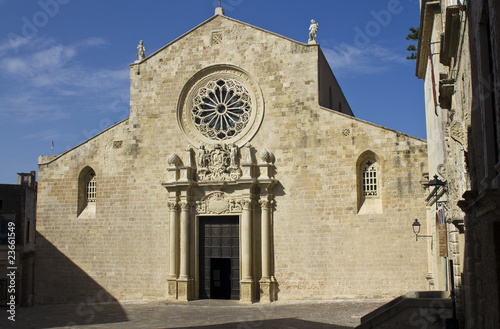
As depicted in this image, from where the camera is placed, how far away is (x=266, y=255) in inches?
752

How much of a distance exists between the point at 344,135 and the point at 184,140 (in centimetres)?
600

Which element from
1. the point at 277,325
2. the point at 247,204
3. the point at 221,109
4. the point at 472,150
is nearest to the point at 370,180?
the point at 247,204

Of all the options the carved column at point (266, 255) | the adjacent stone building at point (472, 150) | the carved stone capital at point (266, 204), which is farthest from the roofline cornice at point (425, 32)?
the carved column at point (266, 255)

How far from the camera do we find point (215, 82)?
21109mm

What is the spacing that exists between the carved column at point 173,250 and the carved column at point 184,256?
0.64ft

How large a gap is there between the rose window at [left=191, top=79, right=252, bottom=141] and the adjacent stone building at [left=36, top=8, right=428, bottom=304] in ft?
0.17

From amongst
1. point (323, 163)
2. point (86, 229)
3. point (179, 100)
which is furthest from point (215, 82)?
point (86, 229)

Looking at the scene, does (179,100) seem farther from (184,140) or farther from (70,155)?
(70,155)

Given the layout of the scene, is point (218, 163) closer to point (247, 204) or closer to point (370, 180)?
point (247, 204)

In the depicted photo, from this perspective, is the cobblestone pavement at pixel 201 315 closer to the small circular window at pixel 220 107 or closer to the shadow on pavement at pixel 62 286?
the shadow on pavement at pixel 62 286

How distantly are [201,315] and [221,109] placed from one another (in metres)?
7.91

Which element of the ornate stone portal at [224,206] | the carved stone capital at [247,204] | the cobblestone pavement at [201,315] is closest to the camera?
the cobblestone pavement at [201,315]

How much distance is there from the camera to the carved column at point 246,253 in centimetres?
1884

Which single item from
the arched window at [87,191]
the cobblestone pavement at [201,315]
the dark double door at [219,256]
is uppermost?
the arched window at [87,191]
